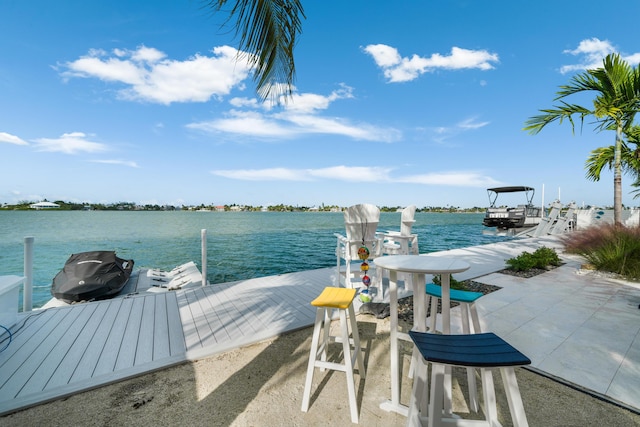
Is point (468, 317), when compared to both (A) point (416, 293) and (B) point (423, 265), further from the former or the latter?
(B) point (423, 265)

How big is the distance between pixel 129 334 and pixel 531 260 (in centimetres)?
737

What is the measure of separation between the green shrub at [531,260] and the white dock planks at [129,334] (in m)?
4.61

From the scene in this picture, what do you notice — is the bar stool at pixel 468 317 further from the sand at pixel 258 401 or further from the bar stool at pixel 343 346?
the bar stool at pixel 343 346

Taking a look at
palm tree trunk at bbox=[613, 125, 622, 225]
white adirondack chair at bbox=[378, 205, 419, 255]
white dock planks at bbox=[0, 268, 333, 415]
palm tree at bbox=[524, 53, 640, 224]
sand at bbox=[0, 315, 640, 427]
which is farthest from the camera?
palm tree trunk at bbox=[613, 125, 622, 225]

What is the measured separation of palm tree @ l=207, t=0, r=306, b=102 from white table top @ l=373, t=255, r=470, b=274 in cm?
243

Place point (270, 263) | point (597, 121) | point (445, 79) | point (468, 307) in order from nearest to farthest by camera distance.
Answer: point (468, 307) → point (597, 121) → point (270, 263) → point (445, 79)

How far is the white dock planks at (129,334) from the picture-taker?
2.11m

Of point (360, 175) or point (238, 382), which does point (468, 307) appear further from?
point (360, 175)

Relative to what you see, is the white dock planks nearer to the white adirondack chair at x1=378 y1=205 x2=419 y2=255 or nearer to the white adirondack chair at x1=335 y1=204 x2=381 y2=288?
the white adirondack chair at x1=335 y1=204 x2=381 y2=288

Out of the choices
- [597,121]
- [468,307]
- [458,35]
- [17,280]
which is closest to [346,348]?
[468,307]

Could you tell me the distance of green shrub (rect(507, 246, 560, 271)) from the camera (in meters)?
5.75

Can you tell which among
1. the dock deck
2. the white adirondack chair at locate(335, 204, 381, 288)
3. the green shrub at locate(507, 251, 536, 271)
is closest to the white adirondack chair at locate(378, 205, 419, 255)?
the white adirondack chair at locate(335, 204, 381, 288)

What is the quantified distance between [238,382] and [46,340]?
2203mm

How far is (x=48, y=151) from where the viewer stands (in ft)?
96.9
